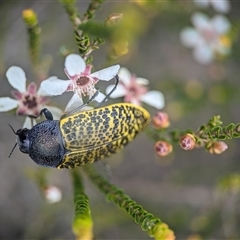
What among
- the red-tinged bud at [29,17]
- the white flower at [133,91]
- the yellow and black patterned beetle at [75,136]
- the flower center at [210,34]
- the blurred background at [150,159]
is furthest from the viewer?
the flower center at [210,34]

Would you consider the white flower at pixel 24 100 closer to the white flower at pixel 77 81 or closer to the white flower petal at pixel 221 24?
the white flower at pixel 77 81

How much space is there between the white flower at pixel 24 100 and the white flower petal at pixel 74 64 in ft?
0.96

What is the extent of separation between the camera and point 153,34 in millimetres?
4301

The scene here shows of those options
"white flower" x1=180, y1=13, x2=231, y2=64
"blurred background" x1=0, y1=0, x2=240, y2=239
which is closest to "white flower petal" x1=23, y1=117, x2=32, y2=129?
"blurred background" x1=0, y1=0, x2=240, y2=239

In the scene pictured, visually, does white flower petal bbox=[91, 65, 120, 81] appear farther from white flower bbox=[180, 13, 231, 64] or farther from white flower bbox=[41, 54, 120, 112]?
white flower bbox=[180, 13, 231, 64]

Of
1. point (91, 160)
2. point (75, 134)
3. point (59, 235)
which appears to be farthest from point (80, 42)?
point (59, 235)

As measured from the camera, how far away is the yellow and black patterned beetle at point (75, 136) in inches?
80.7

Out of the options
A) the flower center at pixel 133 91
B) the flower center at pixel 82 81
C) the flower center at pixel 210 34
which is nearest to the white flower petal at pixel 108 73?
the flower center at pixel 82 81

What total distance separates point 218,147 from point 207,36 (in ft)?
5.91

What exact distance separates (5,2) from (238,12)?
205 centimetres

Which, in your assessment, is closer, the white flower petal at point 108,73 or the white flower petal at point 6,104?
the white flower petal at point 108,73

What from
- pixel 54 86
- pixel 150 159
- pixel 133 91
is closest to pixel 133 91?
pixel 133 91

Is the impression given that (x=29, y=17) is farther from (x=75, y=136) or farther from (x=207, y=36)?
(x=207, y=36)

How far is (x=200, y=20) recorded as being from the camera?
3645 mm
